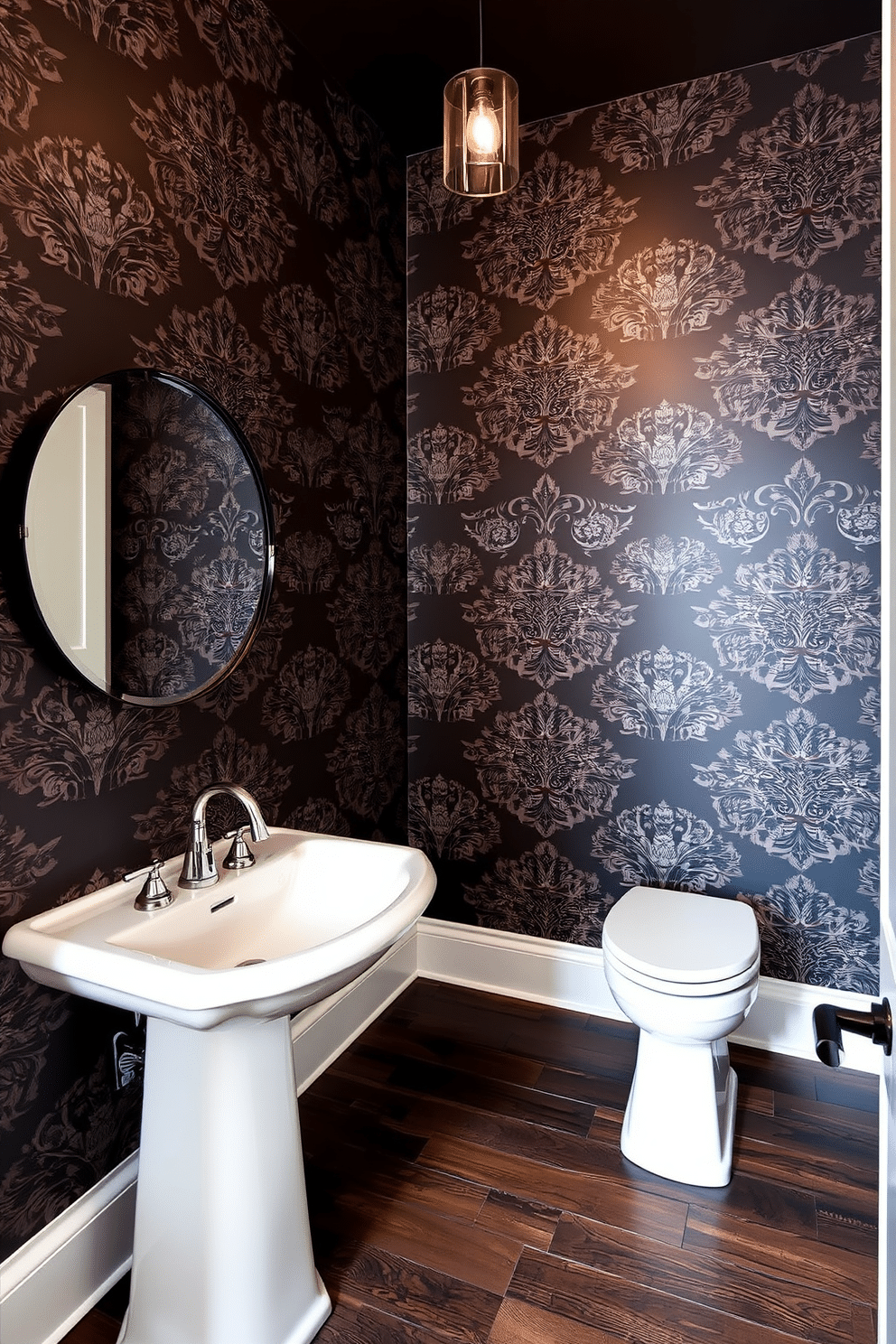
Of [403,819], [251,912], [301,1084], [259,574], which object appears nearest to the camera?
[251,912]

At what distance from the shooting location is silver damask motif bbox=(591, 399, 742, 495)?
2.17 metres

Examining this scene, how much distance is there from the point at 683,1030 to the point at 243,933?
0.98 metres

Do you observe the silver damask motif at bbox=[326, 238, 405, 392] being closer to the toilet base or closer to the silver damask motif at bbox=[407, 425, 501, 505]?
the silver damask motif at bbox=[407, 425, 501, 505]

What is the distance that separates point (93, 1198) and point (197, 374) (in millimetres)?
1666

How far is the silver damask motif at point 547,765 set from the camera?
2.36m

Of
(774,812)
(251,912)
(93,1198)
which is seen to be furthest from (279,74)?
(93,1198)

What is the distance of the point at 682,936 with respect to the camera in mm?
1873

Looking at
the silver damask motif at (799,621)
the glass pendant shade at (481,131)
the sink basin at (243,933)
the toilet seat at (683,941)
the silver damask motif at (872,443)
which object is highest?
the glass pendant shade at (481,131)

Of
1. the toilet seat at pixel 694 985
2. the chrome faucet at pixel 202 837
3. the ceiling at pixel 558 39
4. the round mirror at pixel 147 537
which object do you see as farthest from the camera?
the ceiling at pixel 558 39

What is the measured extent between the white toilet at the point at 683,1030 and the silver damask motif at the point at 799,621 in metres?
0.71

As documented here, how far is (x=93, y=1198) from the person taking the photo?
145 centimetres

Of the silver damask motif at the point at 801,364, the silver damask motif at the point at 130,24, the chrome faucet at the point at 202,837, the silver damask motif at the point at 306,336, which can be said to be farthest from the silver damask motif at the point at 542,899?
the silver damask motif at the point at 130,24

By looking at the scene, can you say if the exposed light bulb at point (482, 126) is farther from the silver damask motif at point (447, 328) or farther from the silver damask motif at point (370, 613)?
the silver damask motif at point (370, 613)

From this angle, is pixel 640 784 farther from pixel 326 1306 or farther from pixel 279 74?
pixel 279 74
